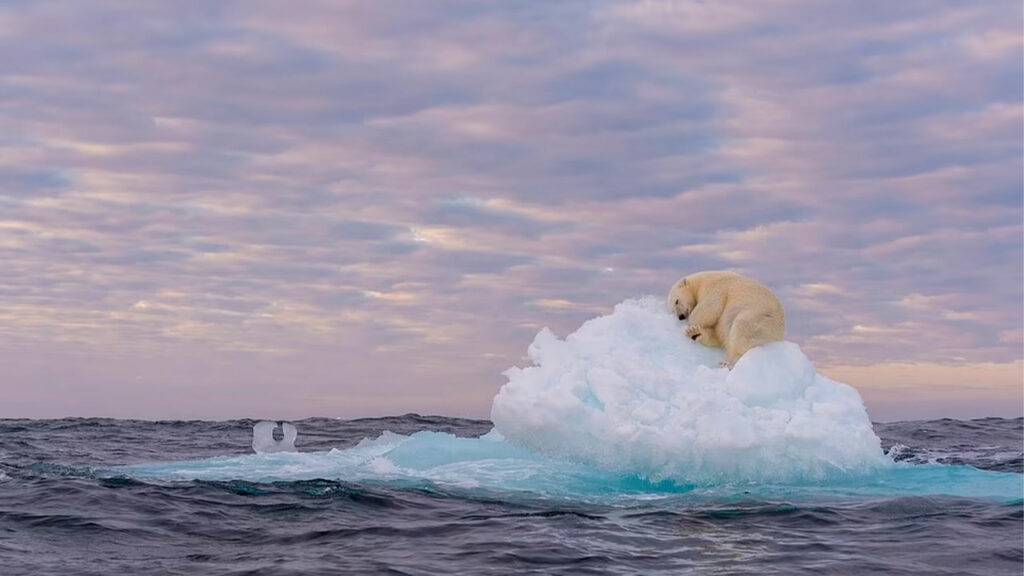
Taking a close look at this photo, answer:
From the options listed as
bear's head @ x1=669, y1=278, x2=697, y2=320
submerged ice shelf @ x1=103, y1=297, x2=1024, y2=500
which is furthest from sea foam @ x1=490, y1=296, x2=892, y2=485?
bear's head @ x1=669, y1=278, x2=697, y2=320

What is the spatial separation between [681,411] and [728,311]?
2889 millimetres

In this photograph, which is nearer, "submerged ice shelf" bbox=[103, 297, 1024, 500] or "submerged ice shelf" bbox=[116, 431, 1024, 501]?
"submerged ice shelf" bbox=[116, 431, 1024, 501]

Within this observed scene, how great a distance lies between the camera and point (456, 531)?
12141mm

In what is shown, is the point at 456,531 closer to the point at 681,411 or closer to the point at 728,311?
the point at 681,411

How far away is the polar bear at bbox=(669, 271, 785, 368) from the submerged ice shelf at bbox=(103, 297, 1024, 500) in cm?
28

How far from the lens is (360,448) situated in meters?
20.4

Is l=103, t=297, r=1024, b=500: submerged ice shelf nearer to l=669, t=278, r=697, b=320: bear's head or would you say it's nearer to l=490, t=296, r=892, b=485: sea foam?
l=490, t=296, r=892, b=485: sea foam

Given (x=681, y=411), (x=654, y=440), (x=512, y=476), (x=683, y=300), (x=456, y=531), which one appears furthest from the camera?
(x=683, y=300)

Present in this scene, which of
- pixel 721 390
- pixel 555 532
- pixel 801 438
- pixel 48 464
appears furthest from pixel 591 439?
pixel 48 464

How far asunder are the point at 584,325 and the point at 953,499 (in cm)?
693

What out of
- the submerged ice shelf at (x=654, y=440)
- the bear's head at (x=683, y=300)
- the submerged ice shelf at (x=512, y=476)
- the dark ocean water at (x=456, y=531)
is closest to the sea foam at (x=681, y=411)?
the submerged ice shelf at (x=654, y=440)

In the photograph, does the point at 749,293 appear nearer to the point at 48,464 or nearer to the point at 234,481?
the point at 234,481

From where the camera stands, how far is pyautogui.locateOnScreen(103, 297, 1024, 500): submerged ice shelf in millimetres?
15469

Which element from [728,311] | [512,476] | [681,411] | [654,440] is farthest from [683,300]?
[512,476]
